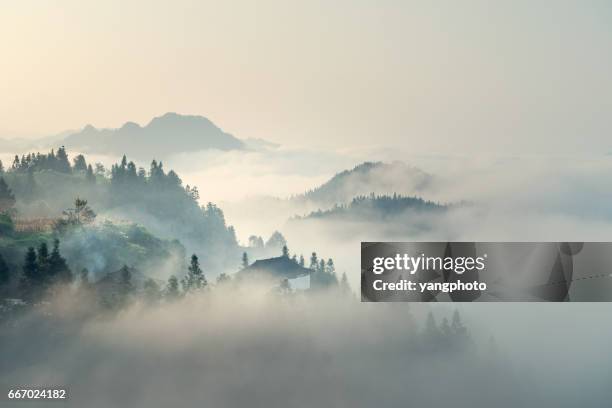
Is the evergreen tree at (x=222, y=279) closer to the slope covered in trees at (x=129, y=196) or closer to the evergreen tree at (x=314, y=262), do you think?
the slope covered in trees at (x=129, y=196)

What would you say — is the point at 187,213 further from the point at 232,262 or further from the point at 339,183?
the point at 339,183

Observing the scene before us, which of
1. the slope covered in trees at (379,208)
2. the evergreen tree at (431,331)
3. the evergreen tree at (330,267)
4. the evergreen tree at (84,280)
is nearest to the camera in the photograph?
the evergreen tree at (84,280)

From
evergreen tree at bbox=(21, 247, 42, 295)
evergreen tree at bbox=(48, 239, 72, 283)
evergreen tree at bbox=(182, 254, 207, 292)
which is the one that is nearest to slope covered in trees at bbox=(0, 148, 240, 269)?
evergreen tree at bbox=(48, 239, 72, 283)

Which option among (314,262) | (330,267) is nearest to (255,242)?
(314,262)

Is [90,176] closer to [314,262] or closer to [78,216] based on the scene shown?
[78,216]

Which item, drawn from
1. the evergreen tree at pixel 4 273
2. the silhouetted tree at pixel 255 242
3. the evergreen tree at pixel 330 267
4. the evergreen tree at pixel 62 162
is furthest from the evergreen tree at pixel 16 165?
the evergreen tree at pixel 330 267

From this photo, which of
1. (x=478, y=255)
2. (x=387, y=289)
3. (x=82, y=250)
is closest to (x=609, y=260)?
(x=478, y=255)
